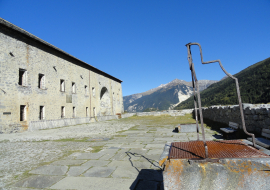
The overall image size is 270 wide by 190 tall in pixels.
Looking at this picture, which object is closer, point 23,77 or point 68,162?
point 68,162

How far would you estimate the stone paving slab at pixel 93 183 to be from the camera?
2.90 metres

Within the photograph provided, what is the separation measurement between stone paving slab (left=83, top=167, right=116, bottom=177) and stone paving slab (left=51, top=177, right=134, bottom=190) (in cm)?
18

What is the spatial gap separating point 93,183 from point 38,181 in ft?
3.59

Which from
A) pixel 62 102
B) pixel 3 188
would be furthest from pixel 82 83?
pixel 3 188

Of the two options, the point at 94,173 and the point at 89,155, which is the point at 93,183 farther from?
the point at 89,155

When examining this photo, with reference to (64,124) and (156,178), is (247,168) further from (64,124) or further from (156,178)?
(64,124)

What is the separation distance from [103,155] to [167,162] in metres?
3.41

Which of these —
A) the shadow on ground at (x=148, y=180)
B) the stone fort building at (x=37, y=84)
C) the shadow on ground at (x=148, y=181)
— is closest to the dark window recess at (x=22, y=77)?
the stone fort building at (x=37, y=84)

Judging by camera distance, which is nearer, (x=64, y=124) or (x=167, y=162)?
(x=167, y=162)

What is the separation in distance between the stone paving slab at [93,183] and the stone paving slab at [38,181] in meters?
0.16

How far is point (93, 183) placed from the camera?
10.1ft

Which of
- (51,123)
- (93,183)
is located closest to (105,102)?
(51,123)

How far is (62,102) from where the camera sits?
19.2 meters

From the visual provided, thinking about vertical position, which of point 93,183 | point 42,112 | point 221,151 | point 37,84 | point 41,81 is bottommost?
point 93,183
